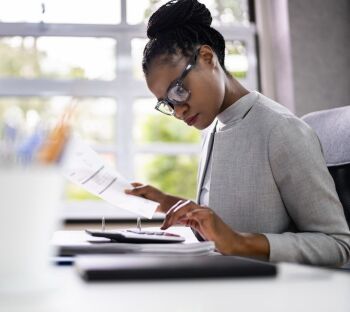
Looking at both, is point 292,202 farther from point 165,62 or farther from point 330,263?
point 165,62

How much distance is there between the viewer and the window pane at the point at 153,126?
3.12 metres

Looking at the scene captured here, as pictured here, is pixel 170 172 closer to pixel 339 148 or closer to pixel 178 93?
pixel 178 93

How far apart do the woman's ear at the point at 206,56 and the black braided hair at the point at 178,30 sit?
0.02 m

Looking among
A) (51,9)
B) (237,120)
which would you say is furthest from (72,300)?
(51,9)

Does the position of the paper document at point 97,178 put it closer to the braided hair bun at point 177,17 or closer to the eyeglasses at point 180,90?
the eyeglasses at point 180,90

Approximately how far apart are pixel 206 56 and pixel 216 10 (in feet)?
6.38

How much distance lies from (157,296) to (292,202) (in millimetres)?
912

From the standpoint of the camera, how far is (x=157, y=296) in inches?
17.4

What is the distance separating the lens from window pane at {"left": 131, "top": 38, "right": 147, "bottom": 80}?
124 inches

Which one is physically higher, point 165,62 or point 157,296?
point 165,62

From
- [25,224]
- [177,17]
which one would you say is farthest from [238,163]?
[25,224]

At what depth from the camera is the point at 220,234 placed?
1.05m

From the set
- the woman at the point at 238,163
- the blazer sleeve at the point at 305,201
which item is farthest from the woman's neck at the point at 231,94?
the blazer sleeve at the point at 305,201

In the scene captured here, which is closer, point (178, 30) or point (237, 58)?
point (178, 30)
